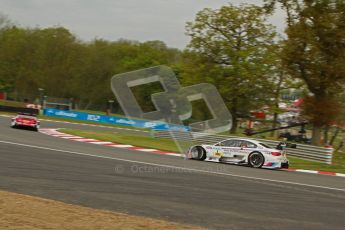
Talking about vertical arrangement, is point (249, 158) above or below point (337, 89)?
below

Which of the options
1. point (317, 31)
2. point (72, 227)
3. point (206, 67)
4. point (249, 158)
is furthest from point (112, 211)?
point (206, 67)

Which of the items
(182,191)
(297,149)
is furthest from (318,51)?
(182,191)

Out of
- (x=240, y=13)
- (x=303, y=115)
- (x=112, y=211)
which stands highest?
(x=240, y=13)

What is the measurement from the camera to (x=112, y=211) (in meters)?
7.29

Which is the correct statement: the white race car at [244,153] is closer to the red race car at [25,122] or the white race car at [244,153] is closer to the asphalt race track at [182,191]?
the asphalt race track at [182,191]

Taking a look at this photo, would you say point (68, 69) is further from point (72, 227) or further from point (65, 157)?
point (72, 227)

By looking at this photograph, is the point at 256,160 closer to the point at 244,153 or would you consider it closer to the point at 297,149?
the point at 244,153

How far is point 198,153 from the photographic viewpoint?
1816 cm

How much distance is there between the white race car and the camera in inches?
670

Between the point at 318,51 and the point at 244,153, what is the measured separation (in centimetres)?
863

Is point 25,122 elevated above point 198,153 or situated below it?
above

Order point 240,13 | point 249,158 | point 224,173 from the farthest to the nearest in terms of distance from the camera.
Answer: point 240,13 → point 249,158 → point 224,173

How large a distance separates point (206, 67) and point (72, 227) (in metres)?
27.0

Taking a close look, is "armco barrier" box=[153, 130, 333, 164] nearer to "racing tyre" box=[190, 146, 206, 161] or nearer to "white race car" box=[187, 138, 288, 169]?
"white race car" box=[187, 138, 288, 169]
